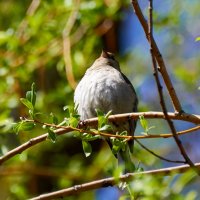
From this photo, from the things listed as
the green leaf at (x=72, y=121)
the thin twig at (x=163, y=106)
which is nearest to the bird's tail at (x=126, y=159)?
the green leaf at (x=72, y=121)

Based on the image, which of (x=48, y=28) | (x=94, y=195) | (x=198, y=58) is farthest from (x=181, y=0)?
(x=94, y=195)

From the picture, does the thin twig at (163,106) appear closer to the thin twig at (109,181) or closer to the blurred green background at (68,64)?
the thin twig at (109,181)

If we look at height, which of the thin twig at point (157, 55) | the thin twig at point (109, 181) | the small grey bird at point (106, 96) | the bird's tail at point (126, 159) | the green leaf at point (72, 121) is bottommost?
the bird's tail at point (126, 159)

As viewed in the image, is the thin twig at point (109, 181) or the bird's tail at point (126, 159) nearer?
the thin twig at point (109, 181)

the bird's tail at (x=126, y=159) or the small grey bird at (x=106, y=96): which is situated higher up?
the small grey bird at (x=106, y=96)

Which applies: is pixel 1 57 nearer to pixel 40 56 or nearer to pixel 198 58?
pixel 40 56

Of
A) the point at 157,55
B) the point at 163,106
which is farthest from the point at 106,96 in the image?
the point at 163,106

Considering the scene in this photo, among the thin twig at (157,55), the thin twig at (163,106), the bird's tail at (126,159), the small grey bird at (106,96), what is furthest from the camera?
the small grey bird at (106,96)

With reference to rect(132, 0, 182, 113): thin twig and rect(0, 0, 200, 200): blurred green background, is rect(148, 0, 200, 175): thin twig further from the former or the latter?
rect(0, 0, 200, 200): blurred green background

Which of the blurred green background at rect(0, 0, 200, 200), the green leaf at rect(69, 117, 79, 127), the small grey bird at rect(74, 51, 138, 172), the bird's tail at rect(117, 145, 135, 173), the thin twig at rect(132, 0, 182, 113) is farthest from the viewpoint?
the blurred green background at rect(0, 0, 200, 200)

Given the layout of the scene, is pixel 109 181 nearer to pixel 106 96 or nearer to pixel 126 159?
pixel 126 159

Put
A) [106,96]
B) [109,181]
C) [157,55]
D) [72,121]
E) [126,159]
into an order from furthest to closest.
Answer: [106,96] < [126,159] < [109,181] < [72,121] < [157,55]

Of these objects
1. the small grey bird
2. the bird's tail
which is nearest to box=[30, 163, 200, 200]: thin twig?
the bird's tail

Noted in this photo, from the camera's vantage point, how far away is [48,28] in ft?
15.0
